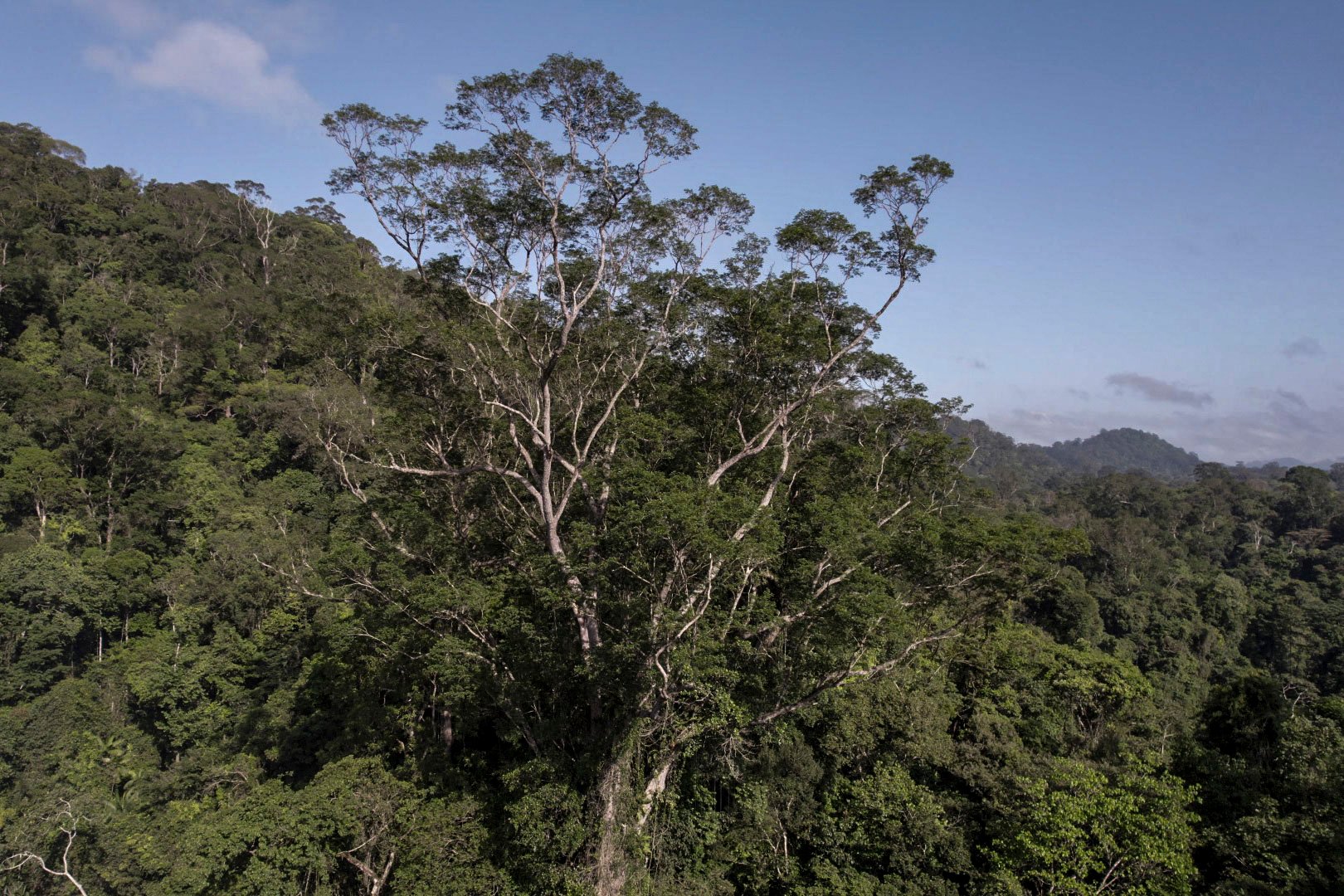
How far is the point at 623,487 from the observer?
1066 cm

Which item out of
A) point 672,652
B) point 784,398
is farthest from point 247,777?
point 784,398

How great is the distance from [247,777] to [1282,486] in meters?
82.5

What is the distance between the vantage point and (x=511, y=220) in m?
12.1

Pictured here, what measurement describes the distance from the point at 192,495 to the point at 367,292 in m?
13.7

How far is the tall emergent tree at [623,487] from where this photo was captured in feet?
34.4

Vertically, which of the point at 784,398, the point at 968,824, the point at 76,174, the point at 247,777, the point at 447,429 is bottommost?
the point at 247,777

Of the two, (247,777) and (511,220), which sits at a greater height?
(511,220)

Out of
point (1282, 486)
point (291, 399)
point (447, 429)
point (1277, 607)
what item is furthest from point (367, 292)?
point (1282, 486)

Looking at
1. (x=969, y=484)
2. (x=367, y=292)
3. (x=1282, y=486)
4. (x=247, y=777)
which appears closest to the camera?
(x=247, y=777)

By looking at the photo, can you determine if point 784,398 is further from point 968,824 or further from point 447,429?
point 968,824

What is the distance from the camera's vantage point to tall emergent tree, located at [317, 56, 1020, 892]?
1049 cm

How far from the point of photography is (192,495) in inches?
1239

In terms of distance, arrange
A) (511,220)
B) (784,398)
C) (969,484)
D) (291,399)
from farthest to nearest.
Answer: (291,399) → (969,484) → (784,398) → (511,220)

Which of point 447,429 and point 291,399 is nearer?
point 447,429
